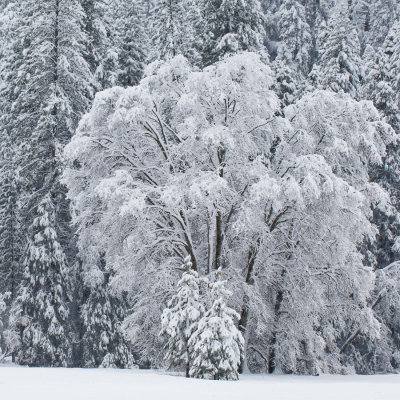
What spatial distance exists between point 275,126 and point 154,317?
22.9 ft

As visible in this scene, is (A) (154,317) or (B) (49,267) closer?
(A) (154,317)

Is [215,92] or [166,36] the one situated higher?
[166,36]

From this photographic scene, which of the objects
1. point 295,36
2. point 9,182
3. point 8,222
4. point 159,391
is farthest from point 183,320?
point 295,36

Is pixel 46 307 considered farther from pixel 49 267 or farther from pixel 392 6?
pixel 392 6

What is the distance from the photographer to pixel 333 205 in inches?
629

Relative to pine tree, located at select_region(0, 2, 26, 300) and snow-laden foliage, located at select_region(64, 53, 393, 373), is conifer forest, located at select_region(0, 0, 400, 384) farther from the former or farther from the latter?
Answer: pine tree, located at select_region(0, 2, 26, 300)

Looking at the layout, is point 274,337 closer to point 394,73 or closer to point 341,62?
point 341,62

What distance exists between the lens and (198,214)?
1728 cm

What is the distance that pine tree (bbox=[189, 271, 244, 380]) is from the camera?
41.3 feet

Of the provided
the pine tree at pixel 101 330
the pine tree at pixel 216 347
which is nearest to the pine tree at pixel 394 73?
the pine tree at pixel 101 330

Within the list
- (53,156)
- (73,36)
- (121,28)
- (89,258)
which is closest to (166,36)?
(121,28)

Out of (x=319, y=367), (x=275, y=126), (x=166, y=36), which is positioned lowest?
(x=319, y=367)

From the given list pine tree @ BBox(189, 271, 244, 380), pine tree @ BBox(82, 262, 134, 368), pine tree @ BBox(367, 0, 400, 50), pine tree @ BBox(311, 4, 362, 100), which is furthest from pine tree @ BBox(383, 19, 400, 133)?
pine tree @ BBox(189, 271, 244, 380)

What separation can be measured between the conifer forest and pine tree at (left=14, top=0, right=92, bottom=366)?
0.07 m
